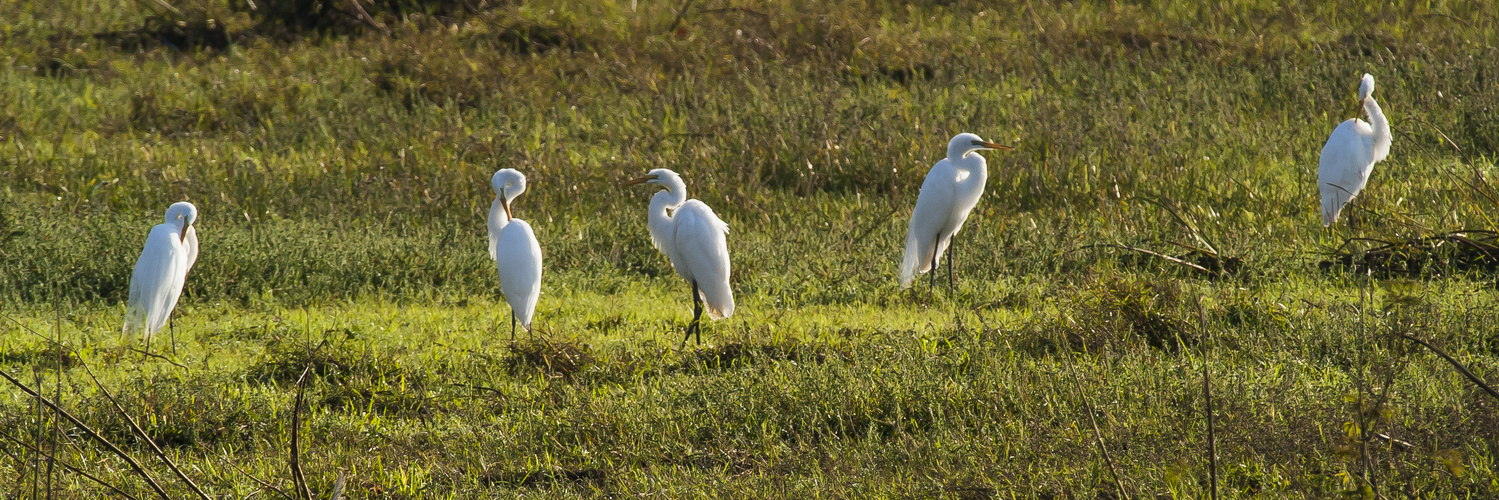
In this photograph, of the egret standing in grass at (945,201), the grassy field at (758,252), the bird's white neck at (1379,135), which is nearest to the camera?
the grassy field at (758,252)

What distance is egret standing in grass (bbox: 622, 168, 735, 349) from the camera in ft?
19.5

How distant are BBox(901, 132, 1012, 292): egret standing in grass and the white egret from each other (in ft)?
7.12

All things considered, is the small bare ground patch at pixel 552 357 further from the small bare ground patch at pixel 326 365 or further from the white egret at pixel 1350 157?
the white egret at pixel 1350 157

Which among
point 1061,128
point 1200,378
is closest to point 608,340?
point 1200,378

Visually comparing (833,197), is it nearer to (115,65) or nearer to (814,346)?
(814,346)

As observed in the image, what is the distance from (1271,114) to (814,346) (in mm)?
6359

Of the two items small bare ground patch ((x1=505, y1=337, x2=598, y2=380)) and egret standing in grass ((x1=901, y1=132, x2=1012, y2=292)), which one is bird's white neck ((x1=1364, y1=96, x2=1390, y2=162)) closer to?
egret standing in grass ((x1=901, y1=132, x2=1012, y2=292))

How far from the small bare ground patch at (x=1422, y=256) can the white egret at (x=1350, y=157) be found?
3.18ft

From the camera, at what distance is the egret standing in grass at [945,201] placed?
6828mm

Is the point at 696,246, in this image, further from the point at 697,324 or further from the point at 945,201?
the point at 945,201

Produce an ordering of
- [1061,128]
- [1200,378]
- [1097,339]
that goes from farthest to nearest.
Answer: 1. [1061,128]
2. [1097,339]
3. [1200,378]

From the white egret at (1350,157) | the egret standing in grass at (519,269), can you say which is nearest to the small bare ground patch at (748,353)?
the egret standing in grass at (519,269)

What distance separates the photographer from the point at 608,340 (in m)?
5.70

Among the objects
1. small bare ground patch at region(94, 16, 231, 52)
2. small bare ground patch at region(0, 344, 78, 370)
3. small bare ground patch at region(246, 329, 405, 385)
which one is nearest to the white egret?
small bare ground patch at region(246, 329, 405, 385)
